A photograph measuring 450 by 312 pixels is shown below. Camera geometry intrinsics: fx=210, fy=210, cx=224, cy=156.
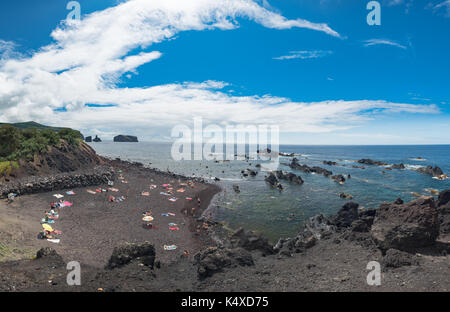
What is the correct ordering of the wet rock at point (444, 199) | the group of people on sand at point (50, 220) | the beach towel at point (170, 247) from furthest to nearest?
the wet rock at point (444, 199), the beach towel at point (170, 247), the group of people on sand at point (50, 220)

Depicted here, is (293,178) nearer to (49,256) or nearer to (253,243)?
(253,243)

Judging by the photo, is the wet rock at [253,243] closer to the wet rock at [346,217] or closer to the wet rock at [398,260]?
the wet rock at [398,260]

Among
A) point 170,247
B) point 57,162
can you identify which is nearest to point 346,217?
point 170,247

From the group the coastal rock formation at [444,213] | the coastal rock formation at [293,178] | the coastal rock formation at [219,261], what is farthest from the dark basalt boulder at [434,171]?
the coastal rock formation at [219,261]

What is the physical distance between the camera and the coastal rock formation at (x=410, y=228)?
13523 mm

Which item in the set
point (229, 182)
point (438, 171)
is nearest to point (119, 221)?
point (229, 182)

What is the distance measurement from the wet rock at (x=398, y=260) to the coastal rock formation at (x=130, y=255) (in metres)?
14.4

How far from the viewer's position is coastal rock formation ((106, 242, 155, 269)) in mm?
12945

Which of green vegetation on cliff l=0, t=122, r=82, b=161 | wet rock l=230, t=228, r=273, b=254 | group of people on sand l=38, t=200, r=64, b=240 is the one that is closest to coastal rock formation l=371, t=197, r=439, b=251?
wet rock l=230, t=228, r=273, b=254

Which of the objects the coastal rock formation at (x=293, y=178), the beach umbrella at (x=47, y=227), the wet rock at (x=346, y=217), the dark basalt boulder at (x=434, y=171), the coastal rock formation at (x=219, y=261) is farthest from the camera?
the dark basalt boulder at (x=434, y=171)

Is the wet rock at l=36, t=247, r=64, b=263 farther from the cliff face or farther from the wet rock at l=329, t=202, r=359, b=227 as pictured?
the wet rock at l=329, t=202, r=359, b=227

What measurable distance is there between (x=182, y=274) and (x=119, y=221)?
15.0 metres

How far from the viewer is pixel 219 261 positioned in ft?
45.0
